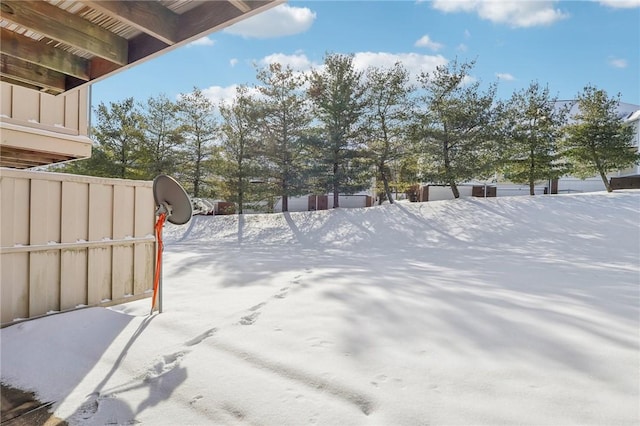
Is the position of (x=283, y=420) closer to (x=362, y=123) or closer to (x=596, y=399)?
(x=596, y=399)

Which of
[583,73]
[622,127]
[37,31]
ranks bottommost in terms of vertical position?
[37,31]

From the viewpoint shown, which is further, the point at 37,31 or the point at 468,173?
the point at 468,173

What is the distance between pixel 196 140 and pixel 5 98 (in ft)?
40.3

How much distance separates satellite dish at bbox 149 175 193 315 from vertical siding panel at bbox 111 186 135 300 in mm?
614

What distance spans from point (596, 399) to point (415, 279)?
2.87 meters

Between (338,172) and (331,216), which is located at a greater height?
(338,172)

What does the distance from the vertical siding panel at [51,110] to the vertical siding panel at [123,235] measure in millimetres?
2273

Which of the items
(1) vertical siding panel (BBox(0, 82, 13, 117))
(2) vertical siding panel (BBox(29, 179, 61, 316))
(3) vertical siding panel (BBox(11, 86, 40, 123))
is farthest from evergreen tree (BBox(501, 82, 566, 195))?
(1) vertical siding panel (BBox(0, 82, 13, 117))

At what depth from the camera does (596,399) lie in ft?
5.84

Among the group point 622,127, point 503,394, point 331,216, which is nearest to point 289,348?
point 503,394

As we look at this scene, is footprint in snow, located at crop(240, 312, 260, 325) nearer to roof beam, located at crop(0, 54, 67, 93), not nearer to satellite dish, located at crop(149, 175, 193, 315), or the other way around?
satellite dish, located at crop(149, 175, 193, 315)

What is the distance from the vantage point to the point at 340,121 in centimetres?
1417

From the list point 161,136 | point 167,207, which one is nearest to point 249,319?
point 167,207

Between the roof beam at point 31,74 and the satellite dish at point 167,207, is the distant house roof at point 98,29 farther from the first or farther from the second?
the satellite dish at point 167,207
